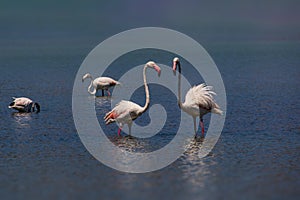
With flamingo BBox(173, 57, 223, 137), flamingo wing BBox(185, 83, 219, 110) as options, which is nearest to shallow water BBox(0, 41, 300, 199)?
flamingo BBox(173, 57, 223, 137)

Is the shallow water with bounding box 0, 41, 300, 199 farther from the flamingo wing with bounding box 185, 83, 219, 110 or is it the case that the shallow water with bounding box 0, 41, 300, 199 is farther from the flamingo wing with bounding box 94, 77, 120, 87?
the flamingo wing with bounding box 94, 77, 120, 87

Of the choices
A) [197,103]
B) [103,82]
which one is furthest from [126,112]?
[103,82]

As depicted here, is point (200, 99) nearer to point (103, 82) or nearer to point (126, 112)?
point (126, 112)

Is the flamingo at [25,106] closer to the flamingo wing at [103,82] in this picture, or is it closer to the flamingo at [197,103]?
the flamingo wing at [103,82]

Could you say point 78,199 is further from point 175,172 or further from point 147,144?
point 147,144

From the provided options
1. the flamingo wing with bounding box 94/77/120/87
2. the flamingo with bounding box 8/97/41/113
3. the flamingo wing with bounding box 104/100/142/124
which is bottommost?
the flamingo wing with bounding box 104/100/142/124

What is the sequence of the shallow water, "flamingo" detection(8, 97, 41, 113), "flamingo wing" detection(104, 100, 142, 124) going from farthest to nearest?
"flamingo" detection(8, 97, 41, 113), "flamingo wing" detection(104, 100, 142, 124), the shallow water

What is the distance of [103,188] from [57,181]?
1555 mm

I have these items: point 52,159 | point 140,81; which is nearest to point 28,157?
point 52,159

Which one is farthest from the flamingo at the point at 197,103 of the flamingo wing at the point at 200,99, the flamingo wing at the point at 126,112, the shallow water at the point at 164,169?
the flamingo wing at the point at 126,112

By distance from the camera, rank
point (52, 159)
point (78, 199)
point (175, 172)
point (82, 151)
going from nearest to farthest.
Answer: point (78, 199) < point (175, 172) < point (52, 159) < point (82, 151)

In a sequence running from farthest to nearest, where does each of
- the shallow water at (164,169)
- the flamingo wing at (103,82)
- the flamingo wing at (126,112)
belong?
the flamingo wing at (103,82)
the flamingo wing at (126,112)
the shallow water at (164,169)

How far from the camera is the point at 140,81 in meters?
47.1

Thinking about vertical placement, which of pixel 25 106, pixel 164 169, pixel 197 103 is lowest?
pixel 164 169
